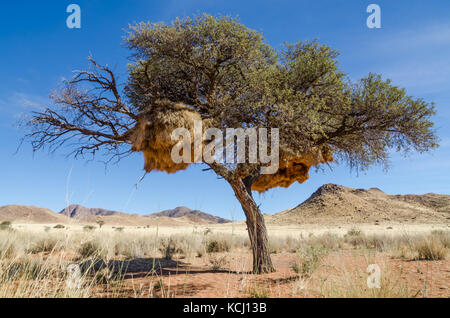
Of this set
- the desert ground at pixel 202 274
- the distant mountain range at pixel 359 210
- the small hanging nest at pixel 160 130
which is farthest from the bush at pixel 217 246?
the distant mountain range at pixel 359 210

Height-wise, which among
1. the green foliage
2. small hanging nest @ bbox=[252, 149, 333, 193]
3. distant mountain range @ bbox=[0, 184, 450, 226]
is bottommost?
distant mountain range @ bbox=[0, 184, 450, 226]

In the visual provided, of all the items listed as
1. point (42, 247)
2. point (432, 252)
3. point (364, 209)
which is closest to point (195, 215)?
point (432, 252)

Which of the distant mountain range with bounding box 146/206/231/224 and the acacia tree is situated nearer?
the distant mountain range with bounding box 146/206/231/224

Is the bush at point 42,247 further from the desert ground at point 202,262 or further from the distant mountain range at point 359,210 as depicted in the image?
the distant mountain range at point 359,210

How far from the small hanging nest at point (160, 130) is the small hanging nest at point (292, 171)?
445cm

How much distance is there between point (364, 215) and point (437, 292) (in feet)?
214

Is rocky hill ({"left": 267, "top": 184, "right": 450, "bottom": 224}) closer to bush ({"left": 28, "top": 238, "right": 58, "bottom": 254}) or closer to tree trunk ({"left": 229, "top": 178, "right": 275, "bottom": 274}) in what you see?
tree trunk ({"left": 229, "top": 178, "right": 275, "bottom": 274})

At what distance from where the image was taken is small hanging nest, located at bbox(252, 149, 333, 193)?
11.5m

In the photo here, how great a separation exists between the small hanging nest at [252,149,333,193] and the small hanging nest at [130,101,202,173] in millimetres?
4455

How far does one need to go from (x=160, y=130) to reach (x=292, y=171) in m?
6.45

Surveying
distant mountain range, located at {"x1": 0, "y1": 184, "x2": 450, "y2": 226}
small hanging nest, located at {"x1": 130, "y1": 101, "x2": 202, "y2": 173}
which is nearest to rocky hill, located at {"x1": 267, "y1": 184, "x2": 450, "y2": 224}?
distant mountain range, located at {"x1": 0, "y1": 184, "x2": 450, "y2": 226}

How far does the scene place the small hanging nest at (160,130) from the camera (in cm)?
845

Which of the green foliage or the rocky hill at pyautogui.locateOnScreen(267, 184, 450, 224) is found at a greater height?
the green foliage

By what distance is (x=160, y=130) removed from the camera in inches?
335
